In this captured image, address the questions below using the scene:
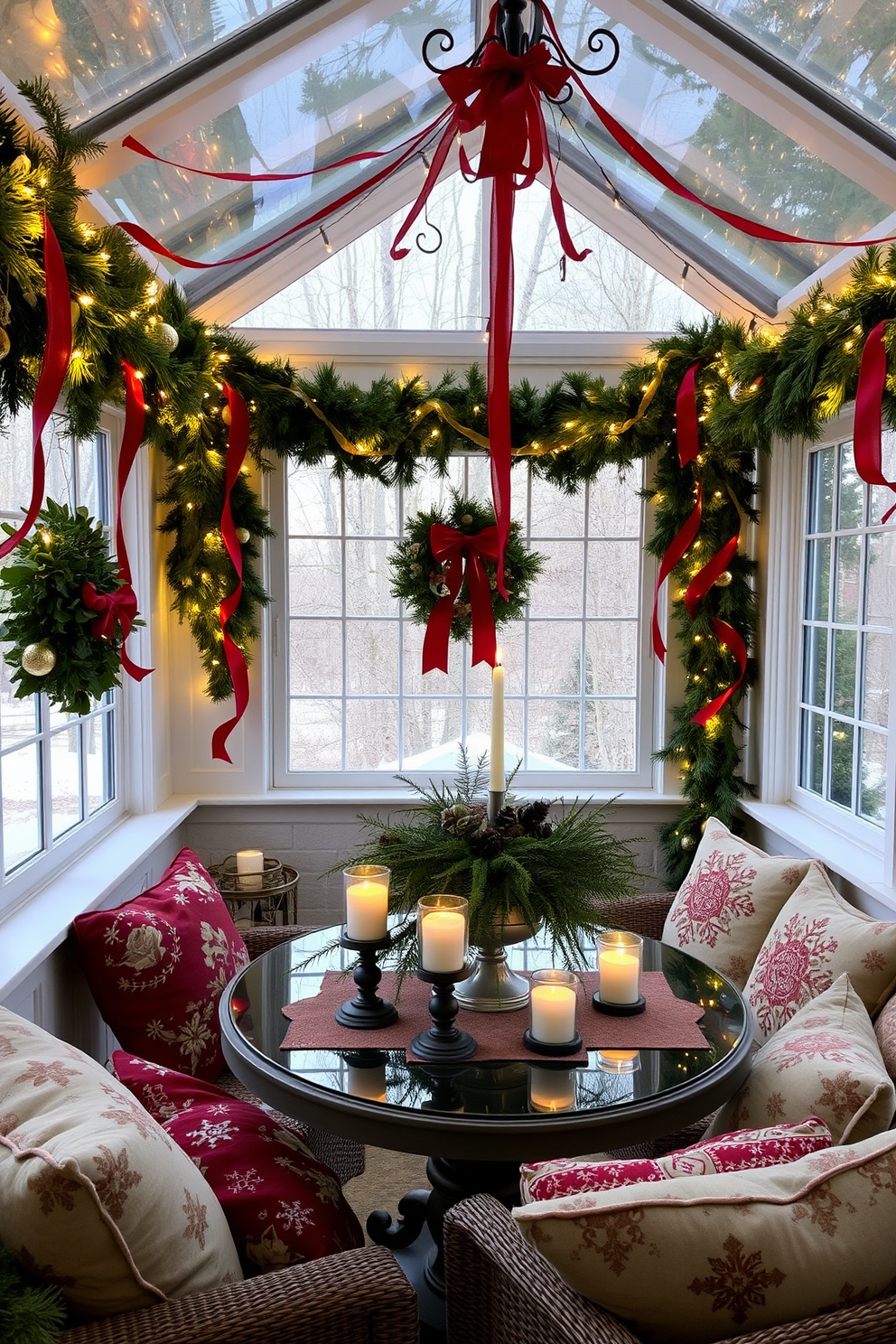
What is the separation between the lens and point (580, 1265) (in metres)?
1.10

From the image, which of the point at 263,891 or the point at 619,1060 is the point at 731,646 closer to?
the point at 263,891

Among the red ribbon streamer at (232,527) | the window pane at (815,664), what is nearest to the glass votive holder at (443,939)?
the red ribbon streamer at (232,527)

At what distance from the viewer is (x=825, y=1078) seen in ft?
4.85

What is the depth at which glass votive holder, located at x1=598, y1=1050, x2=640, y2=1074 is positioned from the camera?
1597 mm

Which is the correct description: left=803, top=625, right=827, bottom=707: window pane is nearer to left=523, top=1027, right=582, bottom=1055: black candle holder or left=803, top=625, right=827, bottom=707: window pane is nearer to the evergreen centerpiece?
the evergreen centerpiece

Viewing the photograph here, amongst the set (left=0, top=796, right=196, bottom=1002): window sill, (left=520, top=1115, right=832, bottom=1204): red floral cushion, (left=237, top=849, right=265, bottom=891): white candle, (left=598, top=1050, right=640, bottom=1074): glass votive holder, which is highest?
(left=0, top=796, right=196, bottom=1002): window sill

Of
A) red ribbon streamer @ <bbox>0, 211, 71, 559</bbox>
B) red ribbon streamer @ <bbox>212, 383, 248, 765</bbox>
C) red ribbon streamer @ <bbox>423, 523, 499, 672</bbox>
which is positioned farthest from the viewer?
red ribbon streamer @ <bbox>423, 523, 499, 672</bbox>

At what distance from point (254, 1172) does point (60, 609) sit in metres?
1.15

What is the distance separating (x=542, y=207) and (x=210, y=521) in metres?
1.63

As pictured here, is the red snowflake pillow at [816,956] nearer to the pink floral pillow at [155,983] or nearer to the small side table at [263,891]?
the pink floral pillow at [155,983]

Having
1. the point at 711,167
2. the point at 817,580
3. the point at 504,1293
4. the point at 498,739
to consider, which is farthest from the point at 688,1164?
the point at 711,167

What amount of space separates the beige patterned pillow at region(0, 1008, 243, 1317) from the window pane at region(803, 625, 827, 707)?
2464 millimetres

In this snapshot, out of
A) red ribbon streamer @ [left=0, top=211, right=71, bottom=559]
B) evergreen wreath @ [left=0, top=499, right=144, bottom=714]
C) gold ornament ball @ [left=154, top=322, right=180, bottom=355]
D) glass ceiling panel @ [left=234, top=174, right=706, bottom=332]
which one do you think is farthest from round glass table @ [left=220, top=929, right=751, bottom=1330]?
glass ceiling panel @ [left=234, top=174, right=706, bottom=332]

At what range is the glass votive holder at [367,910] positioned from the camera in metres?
1.68
